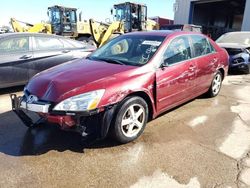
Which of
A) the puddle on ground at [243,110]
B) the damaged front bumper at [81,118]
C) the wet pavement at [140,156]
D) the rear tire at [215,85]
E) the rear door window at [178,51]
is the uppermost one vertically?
the rear door window at [178,51]

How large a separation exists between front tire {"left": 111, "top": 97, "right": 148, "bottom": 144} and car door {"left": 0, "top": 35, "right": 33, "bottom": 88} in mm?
3622

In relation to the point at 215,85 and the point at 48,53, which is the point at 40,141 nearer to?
the point at 48,53

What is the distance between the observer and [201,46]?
5.37 m

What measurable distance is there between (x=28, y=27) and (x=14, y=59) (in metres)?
11.5

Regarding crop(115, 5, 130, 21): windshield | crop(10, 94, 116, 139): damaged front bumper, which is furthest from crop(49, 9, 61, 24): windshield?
crop(10, 94, 116, 139): damaged front bumper

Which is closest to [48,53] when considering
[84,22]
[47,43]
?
[47,43]

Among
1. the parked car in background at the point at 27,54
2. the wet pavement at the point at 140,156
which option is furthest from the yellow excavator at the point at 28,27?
the wet pavement at the point at 140,156

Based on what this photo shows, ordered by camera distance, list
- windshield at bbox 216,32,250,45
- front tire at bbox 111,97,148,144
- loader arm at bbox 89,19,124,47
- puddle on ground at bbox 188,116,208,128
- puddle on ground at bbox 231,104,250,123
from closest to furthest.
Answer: front tire at bbox 111,97,148,144
puddle on ground at bbox 188,116,208,128
puddle on ground at bbox 231,104,250,123
windshield at bbox 216,32,250,45
loader arm at bbox 89,19,124,47

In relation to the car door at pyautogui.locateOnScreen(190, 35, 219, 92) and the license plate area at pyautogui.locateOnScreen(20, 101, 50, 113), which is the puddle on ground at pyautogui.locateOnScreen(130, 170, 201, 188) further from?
→ the car door at pyautogui.locateOnScreen(190, 35, 219, 92)

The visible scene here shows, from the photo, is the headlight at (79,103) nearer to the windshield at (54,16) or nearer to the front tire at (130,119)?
the front tire at (130,119)

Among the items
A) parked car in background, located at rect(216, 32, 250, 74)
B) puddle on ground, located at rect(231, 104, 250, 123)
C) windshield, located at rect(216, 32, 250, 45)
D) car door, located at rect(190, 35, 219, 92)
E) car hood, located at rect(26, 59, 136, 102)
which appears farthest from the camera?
windshield, located at rect(216, 32, 250, 45)

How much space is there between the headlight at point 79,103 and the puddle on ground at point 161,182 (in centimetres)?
101

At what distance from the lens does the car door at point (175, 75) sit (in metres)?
4.13

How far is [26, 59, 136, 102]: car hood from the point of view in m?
3.35
